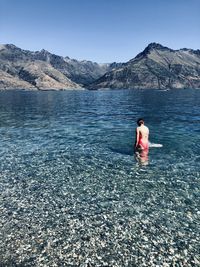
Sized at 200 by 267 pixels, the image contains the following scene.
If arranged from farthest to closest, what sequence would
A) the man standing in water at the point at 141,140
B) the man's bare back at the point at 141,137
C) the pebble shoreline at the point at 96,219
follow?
the man's bare back at the point at 141,137, the man standing in water at the point at 141,140, the pebble shoreline at the point at 96,219

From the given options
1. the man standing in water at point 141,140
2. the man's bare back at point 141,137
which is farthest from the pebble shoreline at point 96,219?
the man's bare back at point 141,137

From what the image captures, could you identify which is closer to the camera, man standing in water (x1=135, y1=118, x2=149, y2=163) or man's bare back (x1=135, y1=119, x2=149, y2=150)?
man standing in water (x1=135, y1=118, x2=149, y2=163)

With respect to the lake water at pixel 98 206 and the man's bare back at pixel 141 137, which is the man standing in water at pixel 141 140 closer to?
the man's bare back at pixel 141 137

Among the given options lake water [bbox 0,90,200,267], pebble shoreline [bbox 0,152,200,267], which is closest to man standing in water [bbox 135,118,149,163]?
lake water [bbox 0,90,200,267]

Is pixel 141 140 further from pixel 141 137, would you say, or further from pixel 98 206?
pixel 98 206

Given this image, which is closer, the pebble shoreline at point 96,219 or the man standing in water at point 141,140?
the pebble shoreline at point 96,219

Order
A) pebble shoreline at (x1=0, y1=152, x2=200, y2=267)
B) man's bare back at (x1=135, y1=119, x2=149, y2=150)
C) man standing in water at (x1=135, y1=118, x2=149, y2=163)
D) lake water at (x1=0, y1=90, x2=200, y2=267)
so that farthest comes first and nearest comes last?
man's bare back at (x1=135, y1=119, x2=149, y2=150) → man standing in water at (x1=135, y1=118, x2=149, y2=163) → lake water at (x1=0, y1=90, x2=200, y2=267) → pebble shoreline at (x1=0, y1=152, x2=200, y2=267)

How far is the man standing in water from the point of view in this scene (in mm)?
29578

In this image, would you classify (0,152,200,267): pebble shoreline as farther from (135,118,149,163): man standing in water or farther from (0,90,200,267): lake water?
(135,118,149,163): man standing in water

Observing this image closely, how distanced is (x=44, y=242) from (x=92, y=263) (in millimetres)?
2953

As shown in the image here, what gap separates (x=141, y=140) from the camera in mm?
30328

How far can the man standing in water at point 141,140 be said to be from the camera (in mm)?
29578

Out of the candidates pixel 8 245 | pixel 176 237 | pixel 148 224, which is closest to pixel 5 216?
pixel 8 245

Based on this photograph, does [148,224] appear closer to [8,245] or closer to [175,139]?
[8,245]
